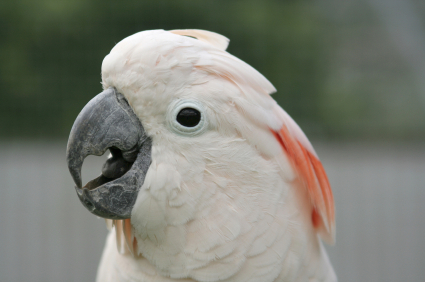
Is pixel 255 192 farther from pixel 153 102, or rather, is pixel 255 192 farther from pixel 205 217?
pixel 153 102

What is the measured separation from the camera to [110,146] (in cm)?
100

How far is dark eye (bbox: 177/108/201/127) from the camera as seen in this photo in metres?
1.00

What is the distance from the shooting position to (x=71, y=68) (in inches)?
157

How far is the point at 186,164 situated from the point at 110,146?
0.71 feet

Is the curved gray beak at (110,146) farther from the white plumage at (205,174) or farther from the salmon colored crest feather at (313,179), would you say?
the salmon colored crest feather at (313,179)

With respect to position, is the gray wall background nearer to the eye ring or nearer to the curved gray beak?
the curved gray beak

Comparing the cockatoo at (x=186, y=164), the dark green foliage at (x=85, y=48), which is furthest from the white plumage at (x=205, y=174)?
the dark green foliage at (x=85, y=48)

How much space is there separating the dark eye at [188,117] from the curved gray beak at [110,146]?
0.11 metres

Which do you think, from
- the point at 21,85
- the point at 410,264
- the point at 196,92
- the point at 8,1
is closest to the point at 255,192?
the point at 196,92

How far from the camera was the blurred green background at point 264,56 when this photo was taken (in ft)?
12.9

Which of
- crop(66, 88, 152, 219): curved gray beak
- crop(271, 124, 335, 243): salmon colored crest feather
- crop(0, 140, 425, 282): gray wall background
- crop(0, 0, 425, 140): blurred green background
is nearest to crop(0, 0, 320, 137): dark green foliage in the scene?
crop(0, 0, 425, 140): blurred green background

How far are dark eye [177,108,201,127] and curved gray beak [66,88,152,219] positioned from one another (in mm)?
112

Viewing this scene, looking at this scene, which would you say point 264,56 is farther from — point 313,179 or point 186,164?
point 186,164

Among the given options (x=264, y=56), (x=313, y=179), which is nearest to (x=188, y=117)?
(x=313, y=179)
